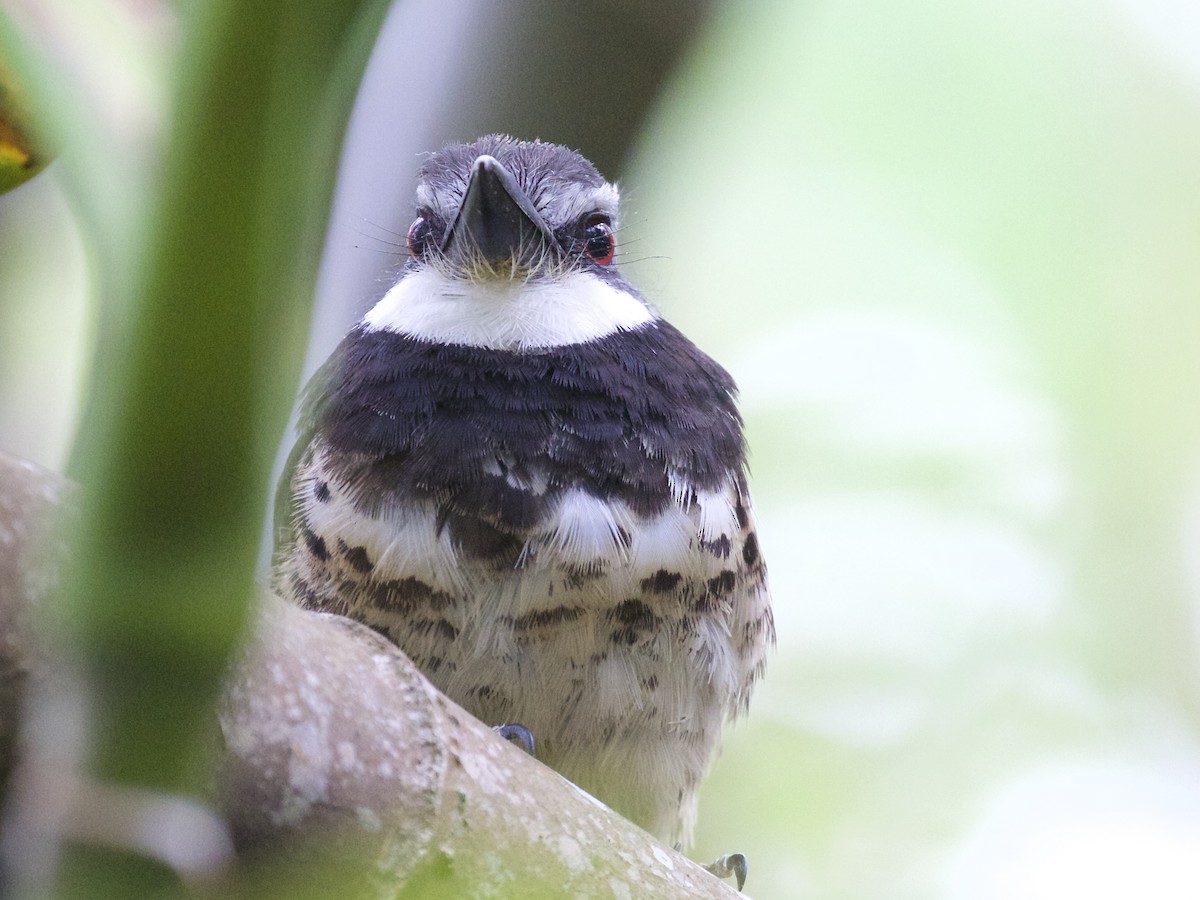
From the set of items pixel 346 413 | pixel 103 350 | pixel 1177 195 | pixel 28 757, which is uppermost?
pixel 1177 195

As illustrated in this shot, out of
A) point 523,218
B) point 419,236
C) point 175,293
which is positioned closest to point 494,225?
point 523,218

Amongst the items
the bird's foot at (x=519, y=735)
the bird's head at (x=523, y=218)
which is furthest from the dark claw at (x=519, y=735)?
the bird's head at (x=523, y=218)

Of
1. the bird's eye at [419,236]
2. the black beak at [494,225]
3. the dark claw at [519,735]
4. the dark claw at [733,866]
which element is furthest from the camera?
the bird's eye at [419,236]

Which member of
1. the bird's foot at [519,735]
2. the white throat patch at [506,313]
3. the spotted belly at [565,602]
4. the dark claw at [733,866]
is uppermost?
the white throat patch at [506,313]

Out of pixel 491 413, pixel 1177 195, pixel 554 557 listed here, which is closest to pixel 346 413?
pixel 491 413

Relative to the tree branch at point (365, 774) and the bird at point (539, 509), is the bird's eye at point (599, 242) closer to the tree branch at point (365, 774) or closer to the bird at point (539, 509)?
the bird at point (539, 509)

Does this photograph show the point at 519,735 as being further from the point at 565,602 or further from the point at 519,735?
the point at 565,602

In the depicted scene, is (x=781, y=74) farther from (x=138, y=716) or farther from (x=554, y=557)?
(x=138, y=716)
